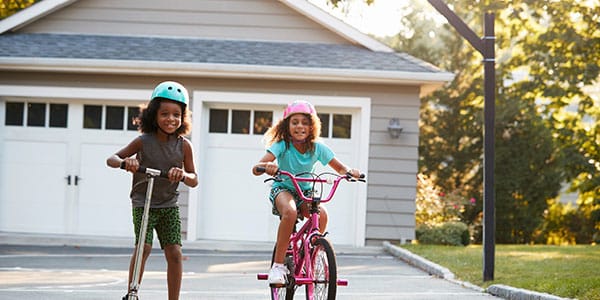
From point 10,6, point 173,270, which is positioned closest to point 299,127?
point 173,270

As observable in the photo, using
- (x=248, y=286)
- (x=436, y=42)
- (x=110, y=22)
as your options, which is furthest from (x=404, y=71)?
(x=436, y=42)

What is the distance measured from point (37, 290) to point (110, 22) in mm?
9038

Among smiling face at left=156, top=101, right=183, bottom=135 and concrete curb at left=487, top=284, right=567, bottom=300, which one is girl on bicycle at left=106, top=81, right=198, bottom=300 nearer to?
smiling face at left=156, top=101, right=183, bottom=135

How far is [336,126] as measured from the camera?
16.6 meters

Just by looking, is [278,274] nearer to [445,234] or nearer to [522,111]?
[445,234]

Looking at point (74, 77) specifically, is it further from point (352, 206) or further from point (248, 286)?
point (248, 286)

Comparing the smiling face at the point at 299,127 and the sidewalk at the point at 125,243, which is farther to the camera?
the sidewalk at the point at 125,243

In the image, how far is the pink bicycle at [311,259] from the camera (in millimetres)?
6512

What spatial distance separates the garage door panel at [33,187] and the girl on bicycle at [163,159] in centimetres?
1038

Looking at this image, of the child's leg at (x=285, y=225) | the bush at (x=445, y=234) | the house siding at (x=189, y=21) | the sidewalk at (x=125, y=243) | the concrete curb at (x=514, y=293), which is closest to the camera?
the child's leg at (x=285, y=225)

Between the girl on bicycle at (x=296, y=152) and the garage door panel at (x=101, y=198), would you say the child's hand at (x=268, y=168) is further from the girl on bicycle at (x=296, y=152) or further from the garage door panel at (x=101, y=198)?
the garage door panel at (x=101, y=198)

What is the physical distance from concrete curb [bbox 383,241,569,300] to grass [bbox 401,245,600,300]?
0.42 feet

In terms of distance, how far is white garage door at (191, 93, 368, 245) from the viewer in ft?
54.0

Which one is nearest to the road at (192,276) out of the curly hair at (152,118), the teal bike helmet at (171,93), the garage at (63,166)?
the garage at (63,166)
